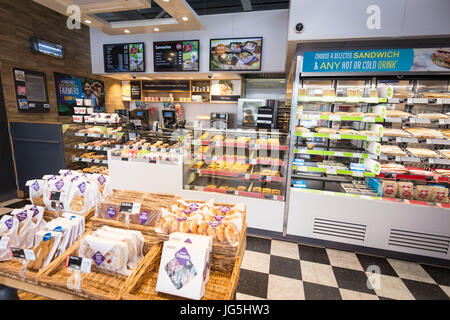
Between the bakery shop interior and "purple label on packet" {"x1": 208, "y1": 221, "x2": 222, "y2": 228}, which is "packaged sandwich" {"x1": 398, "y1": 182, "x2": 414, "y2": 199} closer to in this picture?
the bakery shop interior

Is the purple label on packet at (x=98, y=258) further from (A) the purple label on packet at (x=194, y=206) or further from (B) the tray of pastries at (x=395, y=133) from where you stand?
(B) the tray of pastries at (x=395, y=133)

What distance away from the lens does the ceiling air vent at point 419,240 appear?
105 inches

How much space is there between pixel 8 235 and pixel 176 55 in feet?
15.9

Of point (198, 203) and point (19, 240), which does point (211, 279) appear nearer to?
point (198, 203)

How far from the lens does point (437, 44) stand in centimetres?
255

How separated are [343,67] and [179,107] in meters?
5.02

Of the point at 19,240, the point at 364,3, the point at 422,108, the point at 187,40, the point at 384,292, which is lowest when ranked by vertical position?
the point at 384,292

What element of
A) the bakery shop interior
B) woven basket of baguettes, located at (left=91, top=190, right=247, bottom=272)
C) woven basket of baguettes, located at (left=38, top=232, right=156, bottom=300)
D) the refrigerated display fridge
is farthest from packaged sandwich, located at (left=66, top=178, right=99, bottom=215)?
the refrigerated display fridge

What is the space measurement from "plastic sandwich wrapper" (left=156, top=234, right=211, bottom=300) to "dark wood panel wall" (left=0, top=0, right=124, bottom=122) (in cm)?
506

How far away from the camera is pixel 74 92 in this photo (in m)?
5.66

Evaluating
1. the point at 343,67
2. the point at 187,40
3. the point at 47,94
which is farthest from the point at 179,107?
the point at 343,67

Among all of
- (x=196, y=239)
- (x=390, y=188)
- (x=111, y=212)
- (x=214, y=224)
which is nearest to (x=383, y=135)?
(x=390, y=188)

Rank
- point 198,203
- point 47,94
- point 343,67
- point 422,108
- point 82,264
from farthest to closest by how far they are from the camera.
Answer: point 47,94 → point 422,108 → point 343,67 → point 198,203 → point 82,264

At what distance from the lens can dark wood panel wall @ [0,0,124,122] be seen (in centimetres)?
420
